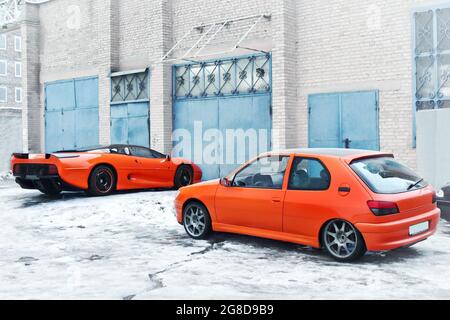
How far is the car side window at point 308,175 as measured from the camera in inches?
265

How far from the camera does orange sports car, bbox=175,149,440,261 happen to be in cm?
626

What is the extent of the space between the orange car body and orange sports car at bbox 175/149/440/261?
5150mm

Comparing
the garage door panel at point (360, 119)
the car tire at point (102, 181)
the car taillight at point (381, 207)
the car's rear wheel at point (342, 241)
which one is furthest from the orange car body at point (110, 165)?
the car taillight at point (381, 207)

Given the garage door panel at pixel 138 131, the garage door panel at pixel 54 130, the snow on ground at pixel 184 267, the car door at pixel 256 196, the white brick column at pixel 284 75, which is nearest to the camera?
the snow on ground at pixel 184 267

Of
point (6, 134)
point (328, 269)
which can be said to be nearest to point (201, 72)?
point (328, 269)

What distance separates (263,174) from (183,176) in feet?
22.9

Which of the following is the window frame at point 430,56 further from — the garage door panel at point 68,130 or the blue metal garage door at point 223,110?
the garage door panel at point 68,130

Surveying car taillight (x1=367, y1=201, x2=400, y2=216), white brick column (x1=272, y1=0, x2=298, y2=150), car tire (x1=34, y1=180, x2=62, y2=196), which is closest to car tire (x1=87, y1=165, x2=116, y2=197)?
car tire (x1=34, y1=180, x2=62, y2=196)

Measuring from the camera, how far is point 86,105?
1969 cm

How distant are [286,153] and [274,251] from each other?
1.35 meters

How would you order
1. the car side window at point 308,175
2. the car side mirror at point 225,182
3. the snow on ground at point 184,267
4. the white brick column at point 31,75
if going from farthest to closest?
the white brick column at point 31,75 → the car side mirror at point 225,182 → the car side window at point 308,175 → the snow on ground at point 184,267

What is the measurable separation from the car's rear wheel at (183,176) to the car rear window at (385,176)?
306 inches

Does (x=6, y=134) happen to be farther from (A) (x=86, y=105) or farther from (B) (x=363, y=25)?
(B) (x=363, y=25)

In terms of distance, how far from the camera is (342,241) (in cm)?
652
